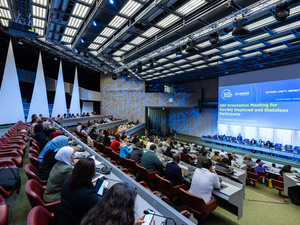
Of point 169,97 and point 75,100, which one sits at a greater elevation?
point 169,97

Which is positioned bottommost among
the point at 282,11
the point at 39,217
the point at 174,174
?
the point at 174,174

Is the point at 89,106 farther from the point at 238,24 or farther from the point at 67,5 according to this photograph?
the point at 238,24

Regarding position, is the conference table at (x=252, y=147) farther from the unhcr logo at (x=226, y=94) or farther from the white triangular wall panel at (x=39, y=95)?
the white triangular wall panel at (x=39, y=95)

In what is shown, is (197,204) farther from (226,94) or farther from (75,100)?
(75,100)

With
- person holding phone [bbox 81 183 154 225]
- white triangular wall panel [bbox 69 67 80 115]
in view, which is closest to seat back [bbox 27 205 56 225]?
person holding phone [bbox 81 183 154 225]

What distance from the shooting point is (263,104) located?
10.2 m

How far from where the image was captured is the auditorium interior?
9.52ft

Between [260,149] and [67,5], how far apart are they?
14050mm

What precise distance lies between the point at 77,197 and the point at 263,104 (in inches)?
473

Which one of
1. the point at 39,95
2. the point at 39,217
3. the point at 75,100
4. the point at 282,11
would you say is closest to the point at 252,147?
the point at 282,11

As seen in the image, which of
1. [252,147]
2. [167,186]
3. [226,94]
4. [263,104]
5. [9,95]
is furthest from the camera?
[226,94]

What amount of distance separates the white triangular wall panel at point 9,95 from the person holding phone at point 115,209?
11.5 meters

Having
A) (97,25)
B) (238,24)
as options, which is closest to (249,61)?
(238,24)

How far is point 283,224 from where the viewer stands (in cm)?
330
